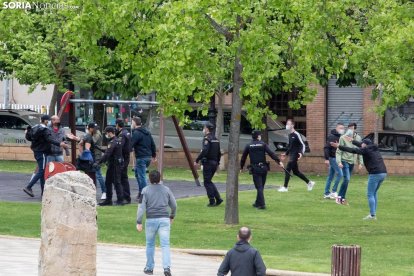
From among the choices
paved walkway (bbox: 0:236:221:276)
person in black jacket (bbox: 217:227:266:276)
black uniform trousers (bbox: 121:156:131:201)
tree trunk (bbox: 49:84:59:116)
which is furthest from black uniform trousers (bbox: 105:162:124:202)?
tree trunk (bbox: 49:84:59:116)

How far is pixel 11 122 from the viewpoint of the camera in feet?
142

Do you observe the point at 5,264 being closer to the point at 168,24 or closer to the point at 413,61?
the point at 168,24

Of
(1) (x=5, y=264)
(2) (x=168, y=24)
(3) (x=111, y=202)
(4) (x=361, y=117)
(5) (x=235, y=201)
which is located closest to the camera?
(1) (x=5, y=264)

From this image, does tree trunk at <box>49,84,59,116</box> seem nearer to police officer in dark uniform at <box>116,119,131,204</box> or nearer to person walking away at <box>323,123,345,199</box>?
police officer in dark uniform at <box>116,119,131,204</box>

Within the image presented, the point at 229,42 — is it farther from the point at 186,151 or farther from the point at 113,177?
the point at 186,151

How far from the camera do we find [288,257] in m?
18.9

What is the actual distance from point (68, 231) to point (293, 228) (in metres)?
10.6

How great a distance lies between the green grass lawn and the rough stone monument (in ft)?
16.0

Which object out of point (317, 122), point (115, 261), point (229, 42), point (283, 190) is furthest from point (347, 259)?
point (317, 122)

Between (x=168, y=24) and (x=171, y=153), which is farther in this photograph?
(x=171, y=153)

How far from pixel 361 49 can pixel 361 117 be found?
956 inches

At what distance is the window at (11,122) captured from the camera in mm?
43219

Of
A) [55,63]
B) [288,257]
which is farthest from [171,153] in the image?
[288,257]

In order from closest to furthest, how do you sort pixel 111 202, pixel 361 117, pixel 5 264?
pixel 5 264, pixel 111 202, pixel 361 117
